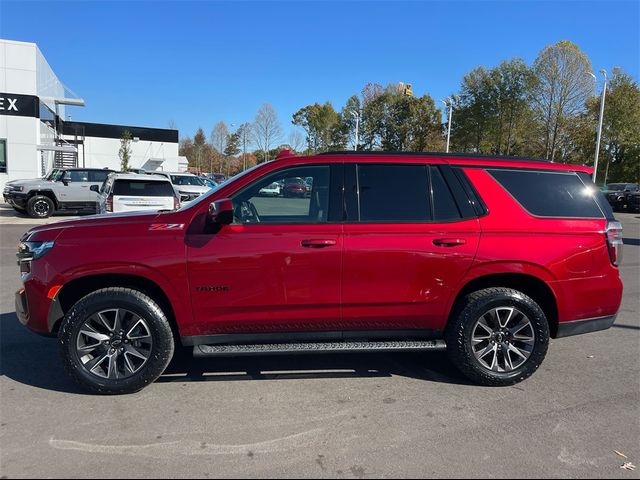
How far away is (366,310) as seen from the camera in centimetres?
389

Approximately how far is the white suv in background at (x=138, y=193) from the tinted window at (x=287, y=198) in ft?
24.6

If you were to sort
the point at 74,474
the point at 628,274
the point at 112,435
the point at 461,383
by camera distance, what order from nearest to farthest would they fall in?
the point at 74,474, the point at 112,435, the point at 461,383, the point at 628,274

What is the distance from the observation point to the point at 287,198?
402 centimetres

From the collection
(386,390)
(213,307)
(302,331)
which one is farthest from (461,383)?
(213,307)

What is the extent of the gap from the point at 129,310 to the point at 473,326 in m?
2.83

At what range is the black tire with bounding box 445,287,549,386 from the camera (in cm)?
395

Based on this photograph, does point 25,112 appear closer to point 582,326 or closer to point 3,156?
point 3,156

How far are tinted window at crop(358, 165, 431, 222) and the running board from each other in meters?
1.05

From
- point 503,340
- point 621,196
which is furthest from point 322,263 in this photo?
point 621,196

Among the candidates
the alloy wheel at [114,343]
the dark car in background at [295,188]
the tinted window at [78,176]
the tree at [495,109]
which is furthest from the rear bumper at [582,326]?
the tree at [495,109]

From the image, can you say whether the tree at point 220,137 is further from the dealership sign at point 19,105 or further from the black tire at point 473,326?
the black tire at point 473,326

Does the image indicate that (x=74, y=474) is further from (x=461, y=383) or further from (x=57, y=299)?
(x=461, y=383)

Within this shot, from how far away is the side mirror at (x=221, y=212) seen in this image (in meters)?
3.57

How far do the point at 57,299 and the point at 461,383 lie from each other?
3463mm
